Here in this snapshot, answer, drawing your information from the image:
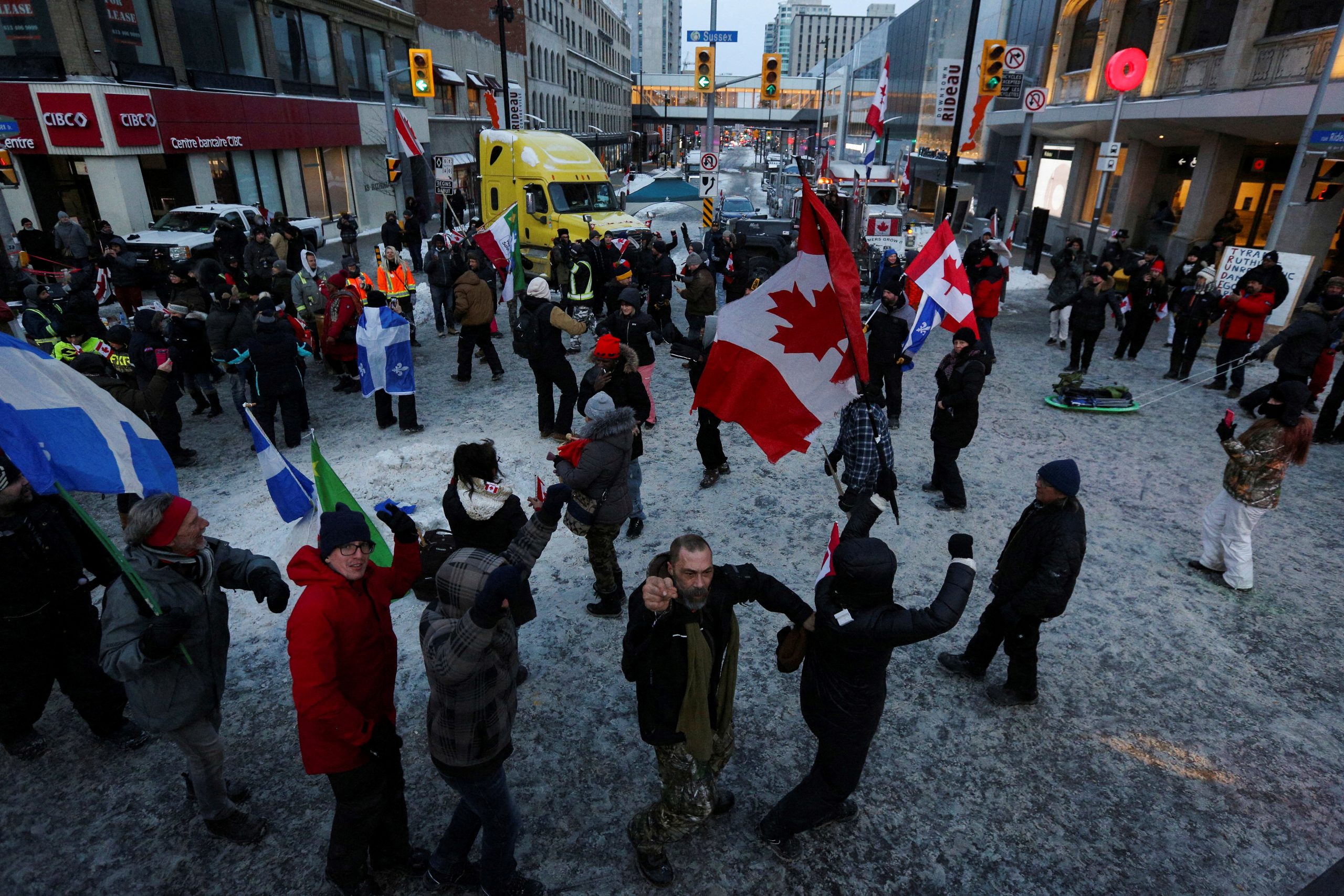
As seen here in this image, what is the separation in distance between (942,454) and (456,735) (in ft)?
18.5

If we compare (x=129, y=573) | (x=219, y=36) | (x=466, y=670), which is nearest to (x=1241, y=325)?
(x=466, y=670)

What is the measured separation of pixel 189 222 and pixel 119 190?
2870mm

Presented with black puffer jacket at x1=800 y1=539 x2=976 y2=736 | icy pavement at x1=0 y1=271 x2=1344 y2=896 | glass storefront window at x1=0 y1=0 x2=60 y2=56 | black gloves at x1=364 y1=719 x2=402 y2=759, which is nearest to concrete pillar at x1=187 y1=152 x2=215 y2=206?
glass storefront window at x1=0 y1=0 x2=60 y2=56

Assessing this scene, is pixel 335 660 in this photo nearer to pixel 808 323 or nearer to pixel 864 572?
pixel 864 572

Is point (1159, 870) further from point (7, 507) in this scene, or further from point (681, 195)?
point (681, 195)

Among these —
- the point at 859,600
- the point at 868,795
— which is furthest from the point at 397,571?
the point at 868,795

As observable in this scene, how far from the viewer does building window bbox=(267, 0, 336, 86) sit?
2502 centimetres

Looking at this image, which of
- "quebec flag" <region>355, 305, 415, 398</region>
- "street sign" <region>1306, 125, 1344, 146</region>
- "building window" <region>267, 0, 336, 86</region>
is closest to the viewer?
"quebec flag" <region>355, 305, 415, 398</region>

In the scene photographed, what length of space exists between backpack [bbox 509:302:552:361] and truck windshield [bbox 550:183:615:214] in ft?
35.6

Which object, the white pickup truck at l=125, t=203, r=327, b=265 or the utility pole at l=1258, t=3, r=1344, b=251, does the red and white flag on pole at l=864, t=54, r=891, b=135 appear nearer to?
the utility pole at l=1258, t=3, r=1344, b=251

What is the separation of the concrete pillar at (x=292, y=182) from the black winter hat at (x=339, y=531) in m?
27.4

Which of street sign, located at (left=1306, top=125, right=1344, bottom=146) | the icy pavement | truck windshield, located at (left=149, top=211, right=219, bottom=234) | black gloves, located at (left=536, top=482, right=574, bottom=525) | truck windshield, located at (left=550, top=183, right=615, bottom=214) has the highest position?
street sign, located at (left=1306, top=125, right=1344, bottom=146)

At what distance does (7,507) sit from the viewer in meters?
3.78

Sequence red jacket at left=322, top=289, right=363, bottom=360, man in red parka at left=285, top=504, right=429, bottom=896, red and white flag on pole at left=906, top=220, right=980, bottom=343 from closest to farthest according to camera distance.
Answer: man in red parka at left=285, top=504, right=429, bottom=896 < red and white flag on pole at left=906, top=220, right=980, bottom=343 < red jacket at left=322, top=289, right=363, bottom=360
